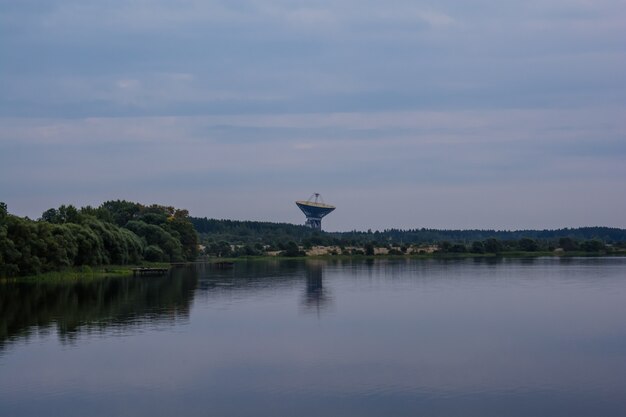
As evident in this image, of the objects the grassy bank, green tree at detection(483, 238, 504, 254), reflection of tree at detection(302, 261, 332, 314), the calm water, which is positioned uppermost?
green tree at detection(483, 238, 504, 254)

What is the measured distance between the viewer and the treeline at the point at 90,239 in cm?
6375

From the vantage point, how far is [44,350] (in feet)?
94.3

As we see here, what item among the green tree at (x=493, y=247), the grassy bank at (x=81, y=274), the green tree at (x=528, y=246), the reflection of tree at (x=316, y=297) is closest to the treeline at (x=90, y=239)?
the grassy bank at (x=81, y=274)

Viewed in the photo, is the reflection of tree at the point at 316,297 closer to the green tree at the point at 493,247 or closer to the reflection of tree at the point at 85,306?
the reflection of tree at the point at 85,306

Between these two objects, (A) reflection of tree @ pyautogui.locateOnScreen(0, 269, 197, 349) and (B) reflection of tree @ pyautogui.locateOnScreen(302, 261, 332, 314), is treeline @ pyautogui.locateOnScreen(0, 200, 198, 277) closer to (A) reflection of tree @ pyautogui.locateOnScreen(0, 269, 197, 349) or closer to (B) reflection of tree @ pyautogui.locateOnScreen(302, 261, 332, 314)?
(A) reflection of tree @ pyautogui.locateOnScreen(0, 269, 197, 349)

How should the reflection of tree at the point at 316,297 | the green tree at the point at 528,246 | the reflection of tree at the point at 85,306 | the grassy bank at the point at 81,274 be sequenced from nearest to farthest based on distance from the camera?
the reflection of tree at the point at 85,306 → the reflection of tree at the point at 316,297 → the grassy bank at the point at 81,274 → the green tree at the point at 528,246

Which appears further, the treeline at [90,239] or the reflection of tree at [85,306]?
the treeline at [90,239]

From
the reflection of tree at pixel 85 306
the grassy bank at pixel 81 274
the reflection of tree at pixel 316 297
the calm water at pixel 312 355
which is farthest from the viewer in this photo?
the grassy bank at pixel 81 274

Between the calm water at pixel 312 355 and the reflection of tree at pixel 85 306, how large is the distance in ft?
0.50

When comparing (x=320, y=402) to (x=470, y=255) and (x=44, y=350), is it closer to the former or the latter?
(x=44, y=350)

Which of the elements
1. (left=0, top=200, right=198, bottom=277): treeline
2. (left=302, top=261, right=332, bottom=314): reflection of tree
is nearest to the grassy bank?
(left=0, top=200, right=198, bottom=277): treeline

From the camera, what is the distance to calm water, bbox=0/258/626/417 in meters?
20.5

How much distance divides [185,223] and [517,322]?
92916 mm

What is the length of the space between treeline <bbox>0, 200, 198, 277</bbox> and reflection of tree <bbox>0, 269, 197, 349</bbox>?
11.0ft
